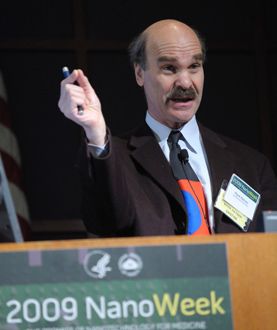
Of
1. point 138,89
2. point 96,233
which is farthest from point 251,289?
point 138,89

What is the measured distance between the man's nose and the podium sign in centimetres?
117

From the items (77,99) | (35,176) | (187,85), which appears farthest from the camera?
(35,176)

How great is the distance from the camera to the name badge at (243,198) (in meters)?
2.61

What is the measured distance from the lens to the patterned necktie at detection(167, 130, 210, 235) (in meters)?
2.61

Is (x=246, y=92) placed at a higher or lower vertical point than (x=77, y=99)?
higher

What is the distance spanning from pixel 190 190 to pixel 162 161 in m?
0.13

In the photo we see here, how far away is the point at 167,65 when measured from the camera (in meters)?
2.90

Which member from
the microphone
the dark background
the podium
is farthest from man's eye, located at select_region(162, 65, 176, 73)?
the dark background

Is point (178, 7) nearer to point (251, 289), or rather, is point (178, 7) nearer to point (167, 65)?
point (167, 65)

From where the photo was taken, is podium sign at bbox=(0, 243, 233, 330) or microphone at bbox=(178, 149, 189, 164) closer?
podium sign at bbox=(0, 243, 233, 330)

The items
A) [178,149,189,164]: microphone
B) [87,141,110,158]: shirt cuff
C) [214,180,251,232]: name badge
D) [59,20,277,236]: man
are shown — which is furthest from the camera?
[178,149,189,164]: microphone

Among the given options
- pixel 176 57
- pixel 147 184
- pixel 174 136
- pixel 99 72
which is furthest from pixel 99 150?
pixel 99 72

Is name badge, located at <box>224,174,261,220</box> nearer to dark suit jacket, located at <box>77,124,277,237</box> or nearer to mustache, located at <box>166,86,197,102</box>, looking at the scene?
dark suit jacket, located at <box>77,124,277,237</box>

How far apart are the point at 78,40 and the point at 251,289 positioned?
2891 millimetres
